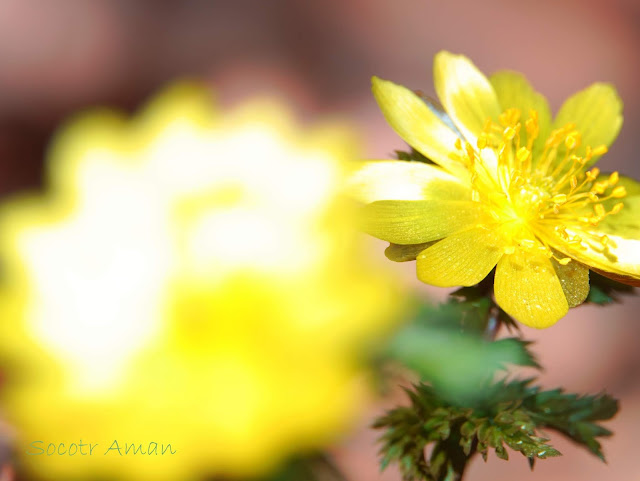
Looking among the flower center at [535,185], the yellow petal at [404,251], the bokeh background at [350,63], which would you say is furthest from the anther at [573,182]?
the bokeh background at [350,63]

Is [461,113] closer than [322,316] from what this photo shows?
No

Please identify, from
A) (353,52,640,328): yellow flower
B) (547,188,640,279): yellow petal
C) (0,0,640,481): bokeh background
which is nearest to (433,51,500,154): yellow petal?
(353,52,640,328): yellow flower

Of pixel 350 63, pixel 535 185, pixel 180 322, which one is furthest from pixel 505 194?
pixel 350 63

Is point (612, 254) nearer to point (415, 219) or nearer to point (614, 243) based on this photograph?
point (614, 243)

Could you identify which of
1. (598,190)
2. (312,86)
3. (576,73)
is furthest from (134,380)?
(576,73)

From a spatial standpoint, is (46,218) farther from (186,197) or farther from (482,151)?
(482,151)

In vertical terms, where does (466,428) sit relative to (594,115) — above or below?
below

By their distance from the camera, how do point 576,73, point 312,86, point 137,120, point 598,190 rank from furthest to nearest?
1. point 576,73
2. point 312,86
3. point 137,120
4. point 598,190
